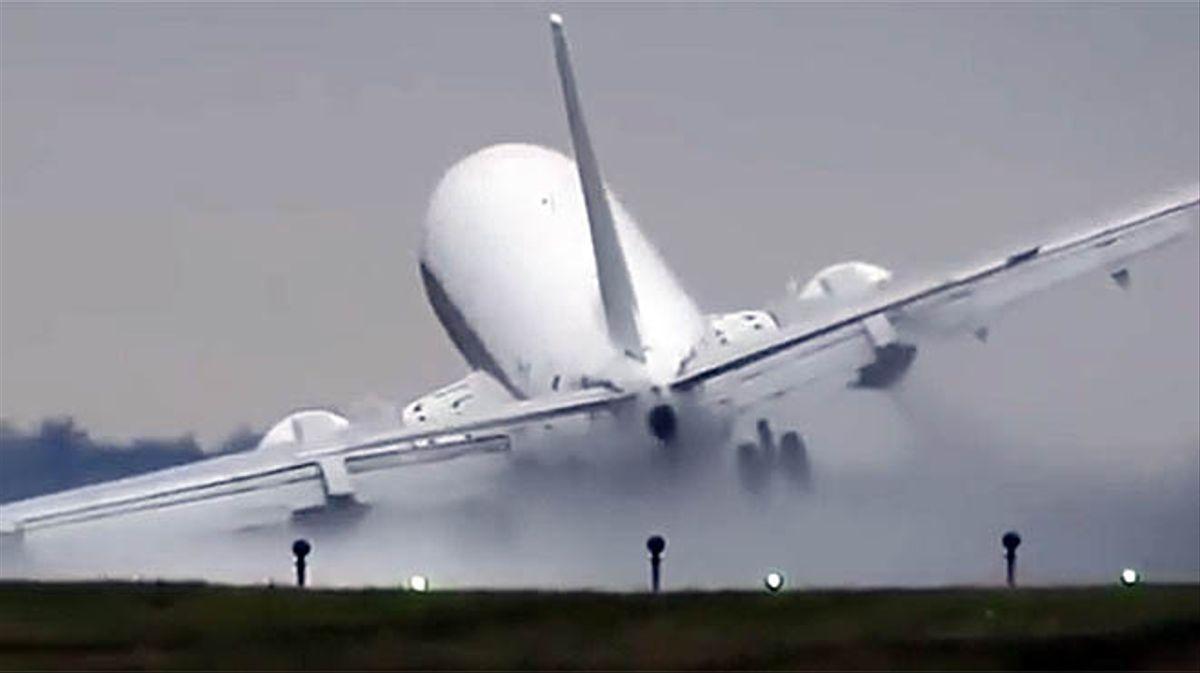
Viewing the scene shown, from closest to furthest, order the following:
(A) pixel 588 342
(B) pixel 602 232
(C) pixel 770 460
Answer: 1. (C) pixel 770 460
2. (B) pixel 602 232
3. (A) pixel 588 342

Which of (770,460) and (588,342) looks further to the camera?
(588,342)

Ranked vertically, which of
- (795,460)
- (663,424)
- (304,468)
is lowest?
(795,460)

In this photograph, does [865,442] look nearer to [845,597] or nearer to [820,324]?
[820,324]

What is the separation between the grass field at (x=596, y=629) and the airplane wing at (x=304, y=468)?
184ft

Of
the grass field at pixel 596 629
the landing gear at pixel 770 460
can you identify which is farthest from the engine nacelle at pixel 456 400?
the grass field at pixel 596 629

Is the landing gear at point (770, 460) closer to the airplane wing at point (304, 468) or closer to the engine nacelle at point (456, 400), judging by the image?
the airplane wing at point (304, 468)

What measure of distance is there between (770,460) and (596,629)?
5995 cm

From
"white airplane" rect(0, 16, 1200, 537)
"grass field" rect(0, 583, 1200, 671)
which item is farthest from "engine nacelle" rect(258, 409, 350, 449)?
"grass field" rect(0, 583, 1200, 671)

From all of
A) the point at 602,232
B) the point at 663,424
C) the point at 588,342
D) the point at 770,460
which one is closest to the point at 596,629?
the point at 663,424

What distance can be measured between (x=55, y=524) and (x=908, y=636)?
64.8 m

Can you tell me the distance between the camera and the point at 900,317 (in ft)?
398

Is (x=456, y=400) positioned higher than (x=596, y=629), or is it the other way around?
(x=456, y=400)

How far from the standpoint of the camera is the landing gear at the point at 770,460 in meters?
109

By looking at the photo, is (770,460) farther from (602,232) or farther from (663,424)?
(602,232)
